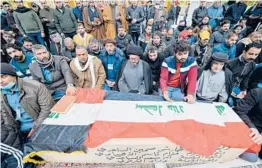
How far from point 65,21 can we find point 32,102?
3.94 metres

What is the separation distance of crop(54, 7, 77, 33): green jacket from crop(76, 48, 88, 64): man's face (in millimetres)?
2993

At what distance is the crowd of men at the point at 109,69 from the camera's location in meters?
2.06

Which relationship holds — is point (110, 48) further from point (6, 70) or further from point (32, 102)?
point (6, 70)

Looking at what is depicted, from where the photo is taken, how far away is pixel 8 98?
6.62 feet

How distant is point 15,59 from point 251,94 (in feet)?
11.5

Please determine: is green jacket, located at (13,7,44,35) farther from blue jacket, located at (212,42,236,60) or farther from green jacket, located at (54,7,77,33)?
blue jacket, located at (212,42,236,60)

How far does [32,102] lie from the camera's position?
6.79 feet

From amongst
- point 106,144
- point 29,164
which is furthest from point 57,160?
point 106,144

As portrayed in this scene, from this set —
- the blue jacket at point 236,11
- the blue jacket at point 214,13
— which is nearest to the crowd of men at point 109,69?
the blue jacket at point 236,11

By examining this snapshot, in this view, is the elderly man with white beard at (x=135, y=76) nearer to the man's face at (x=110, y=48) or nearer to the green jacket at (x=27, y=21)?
the man's face at (x=110, y=48)

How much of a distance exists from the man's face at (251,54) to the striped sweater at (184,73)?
0.89 meters

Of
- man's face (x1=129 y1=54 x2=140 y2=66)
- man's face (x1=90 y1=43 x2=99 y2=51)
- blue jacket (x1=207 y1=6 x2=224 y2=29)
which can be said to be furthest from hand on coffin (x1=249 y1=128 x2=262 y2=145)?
blue jacket (x1=207 y1=6 x2=224 y2=29)

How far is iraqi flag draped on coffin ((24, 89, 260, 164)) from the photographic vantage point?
1724mm

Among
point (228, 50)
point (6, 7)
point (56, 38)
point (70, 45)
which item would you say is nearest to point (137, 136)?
point (70, 45)
